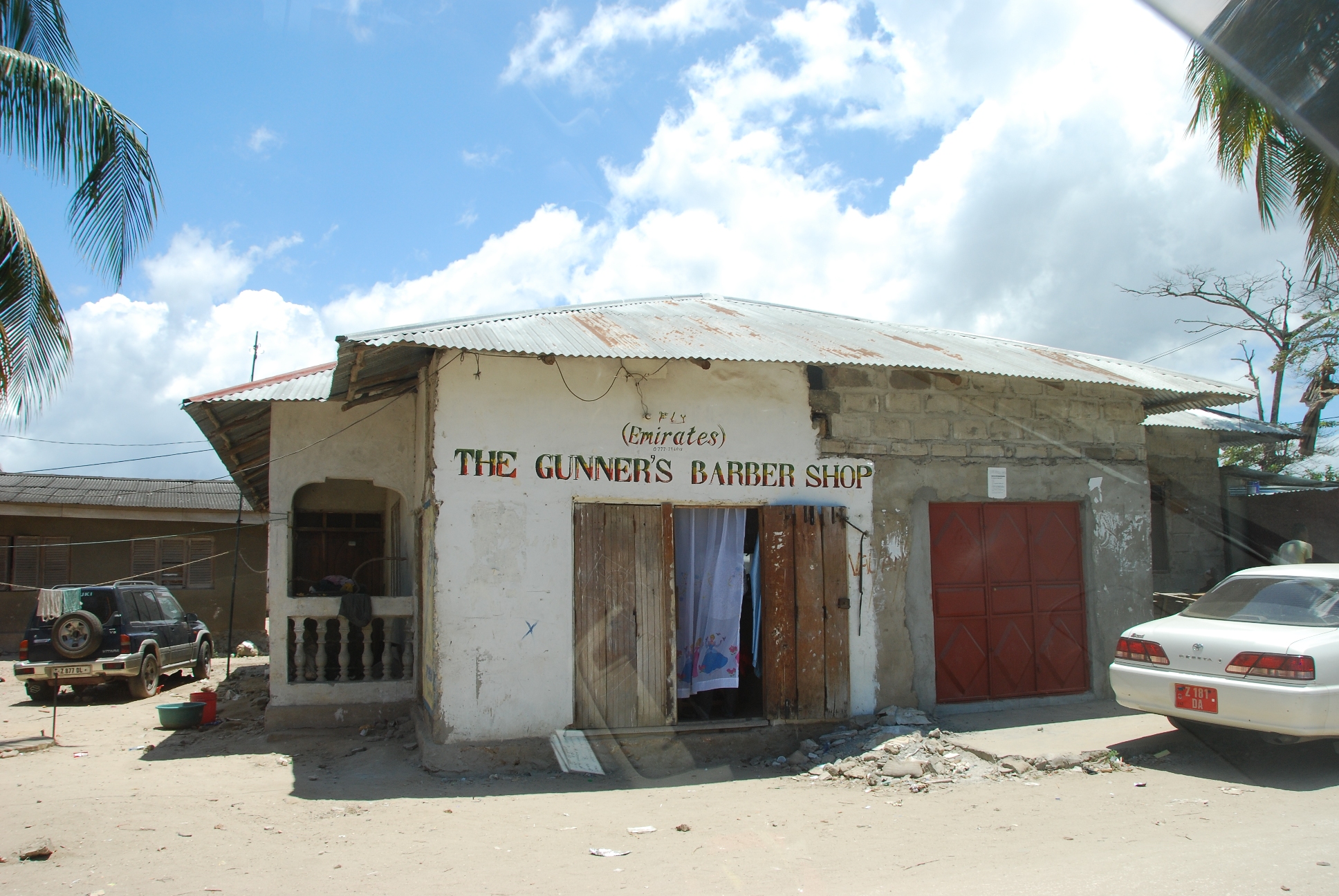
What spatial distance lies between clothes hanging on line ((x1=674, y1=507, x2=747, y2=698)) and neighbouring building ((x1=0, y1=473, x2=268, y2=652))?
11.2 metres

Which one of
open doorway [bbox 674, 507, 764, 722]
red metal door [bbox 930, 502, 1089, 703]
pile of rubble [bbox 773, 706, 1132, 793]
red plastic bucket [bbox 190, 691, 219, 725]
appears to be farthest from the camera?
red plastic bucket [bbox 190, 691, 219, 725]

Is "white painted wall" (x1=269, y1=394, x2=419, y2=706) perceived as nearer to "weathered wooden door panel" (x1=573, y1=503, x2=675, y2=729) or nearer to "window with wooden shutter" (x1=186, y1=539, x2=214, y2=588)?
"weathered wooden door panel" (x1=573, y1=503, x2=675, y2=729)

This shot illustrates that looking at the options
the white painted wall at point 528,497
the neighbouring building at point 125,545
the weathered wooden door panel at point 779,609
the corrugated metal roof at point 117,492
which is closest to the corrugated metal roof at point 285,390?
the white painted wall at point 528,497

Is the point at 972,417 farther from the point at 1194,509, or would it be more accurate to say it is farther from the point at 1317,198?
the point at 1194,509

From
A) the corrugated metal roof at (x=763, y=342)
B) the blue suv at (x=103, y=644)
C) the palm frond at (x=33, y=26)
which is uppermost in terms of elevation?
the palm frond at (x=33, y=26)

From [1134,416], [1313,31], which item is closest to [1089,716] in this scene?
[1134,416]

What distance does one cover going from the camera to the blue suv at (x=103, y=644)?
11430 millimetres

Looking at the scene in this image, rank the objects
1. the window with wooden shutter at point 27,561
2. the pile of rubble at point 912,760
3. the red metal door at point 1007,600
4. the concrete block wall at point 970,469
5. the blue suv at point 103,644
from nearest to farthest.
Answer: the pile of rubble at point 912,760
the concrete block wall at point 970,469
the red metal door at point 1007,600
the blue suv at point 103,644
the window with wooden shutter at point 27,561

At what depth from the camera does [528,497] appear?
727cm

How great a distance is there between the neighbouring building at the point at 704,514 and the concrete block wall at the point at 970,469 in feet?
0.09

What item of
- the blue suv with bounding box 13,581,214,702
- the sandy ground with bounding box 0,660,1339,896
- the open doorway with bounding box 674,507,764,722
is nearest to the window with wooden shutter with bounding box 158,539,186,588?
the blue suv with bounding box 13,581,214,702

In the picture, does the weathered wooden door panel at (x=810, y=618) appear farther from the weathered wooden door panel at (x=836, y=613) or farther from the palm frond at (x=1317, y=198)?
the palm frond at (x=1317, y=198)

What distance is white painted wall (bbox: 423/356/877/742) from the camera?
7.02 meters

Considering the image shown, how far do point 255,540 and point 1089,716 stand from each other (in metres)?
16.3
